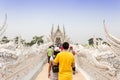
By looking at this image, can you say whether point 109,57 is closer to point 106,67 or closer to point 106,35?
point 106,67

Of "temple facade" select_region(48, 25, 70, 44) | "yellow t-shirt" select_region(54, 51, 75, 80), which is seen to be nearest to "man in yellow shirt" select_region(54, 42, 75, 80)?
"yellow t-shirt" select_region(54, 51, 75, 80)

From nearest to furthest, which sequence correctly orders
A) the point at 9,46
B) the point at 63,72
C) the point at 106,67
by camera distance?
1. the point at 63,72
2. the point at 106,67
3. the point at 9,46

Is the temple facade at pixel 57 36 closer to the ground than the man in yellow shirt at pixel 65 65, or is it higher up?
higher up

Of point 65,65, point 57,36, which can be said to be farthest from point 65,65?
point 57,36

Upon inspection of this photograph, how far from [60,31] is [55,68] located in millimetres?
58508

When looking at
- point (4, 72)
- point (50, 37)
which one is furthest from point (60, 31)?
point (4, 72)

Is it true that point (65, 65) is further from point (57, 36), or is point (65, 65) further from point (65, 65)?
point (57, 36)

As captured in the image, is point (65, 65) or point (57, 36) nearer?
point (65, 65)

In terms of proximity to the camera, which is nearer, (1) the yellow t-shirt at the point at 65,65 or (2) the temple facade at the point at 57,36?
(1) the yellow t-shirt at the point at 65,65

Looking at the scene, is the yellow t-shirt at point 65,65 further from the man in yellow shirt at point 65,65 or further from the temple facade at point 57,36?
the temple facade at point 57,36

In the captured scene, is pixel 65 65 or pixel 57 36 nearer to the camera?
pixel 65 65

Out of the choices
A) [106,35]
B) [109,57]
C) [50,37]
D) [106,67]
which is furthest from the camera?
[50,37]

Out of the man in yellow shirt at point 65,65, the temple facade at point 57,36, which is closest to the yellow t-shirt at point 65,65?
the man in yellow shirt at point 65,65

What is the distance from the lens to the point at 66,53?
15.7 ft
